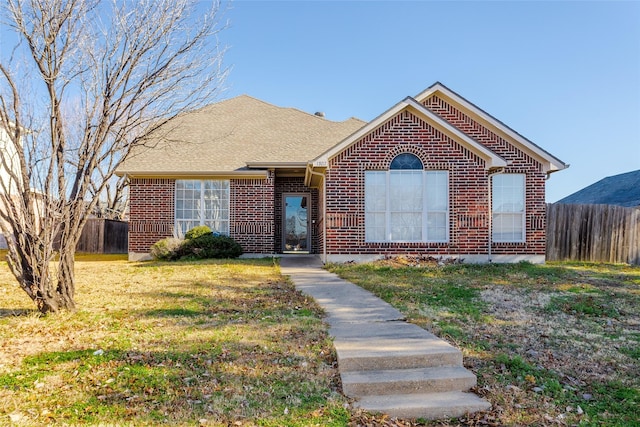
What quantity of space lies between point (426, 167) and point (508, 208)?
3017 mm

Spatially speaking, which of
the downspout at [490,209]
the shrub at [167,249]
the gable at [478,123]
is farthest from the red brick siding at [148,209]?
the downspout at [490,209]

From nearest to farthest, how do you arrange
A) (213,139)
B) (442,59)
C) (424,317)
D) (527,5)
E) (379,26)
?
(424,317), (527,5), (379,26), (442,59), (213,139)

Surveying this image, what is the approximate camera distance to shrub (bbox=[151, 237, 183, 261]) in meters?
14.4

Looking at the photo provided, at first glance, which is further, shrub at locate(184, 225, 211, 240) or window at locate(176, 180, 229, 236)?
window at locate(176, 180, 229, 236)

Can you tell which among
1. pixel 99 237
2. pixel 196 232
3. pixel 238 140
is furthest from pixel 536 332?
pixel 99 237

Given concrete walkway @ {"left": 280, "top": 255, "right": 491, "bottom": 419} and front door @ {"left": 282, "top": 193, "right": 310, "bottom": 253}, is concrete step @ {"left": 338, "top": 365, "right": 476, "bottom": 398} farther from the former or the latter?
front door @ {"left": 282, "top": 193, "right": 310, "bottom": 253}

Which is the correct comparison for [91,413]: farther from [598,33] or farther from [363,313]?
[598,33]

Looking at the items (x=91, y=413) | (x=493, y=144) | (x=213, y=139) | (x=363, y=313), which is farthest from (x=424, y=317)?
(x=213, y=139)

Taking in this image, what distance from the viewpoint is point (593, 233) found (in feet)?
50.9

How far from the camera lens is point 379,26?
45.2 feet

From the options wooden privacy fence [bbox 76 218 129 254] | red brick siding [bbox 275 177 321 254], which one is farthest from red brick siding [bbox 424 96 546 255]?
wooden privacy fence [bbox 76 218 129 254]

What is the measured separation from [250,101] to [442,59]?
936 centimetres

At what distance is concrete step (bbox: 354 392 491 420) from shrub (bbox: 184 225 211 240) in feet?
37.3

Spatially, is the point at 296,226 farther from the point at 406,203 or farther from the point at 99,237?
the point at 99,237
